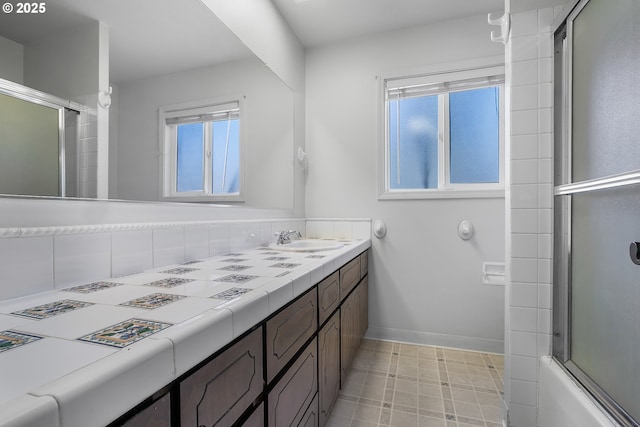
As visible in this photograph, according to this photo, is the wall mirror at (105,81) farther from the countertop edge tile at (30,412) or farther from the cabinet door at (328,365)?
the cabinet door at (328,365)

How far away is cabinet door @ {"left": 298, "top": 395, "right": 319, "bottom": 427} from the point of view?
3.42ft

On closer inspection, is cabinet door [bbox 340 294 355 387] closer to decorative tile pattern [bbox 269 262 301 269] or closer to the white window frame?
decorative tile pattern [bbox 269 262 301 269]

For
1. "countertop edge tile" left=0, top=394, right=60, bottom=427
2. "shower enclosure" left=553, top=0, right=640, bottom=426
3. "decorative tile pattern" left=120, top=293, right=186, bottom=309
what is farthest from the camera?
"shower enclosure" left=553, top=0, right=640, bottom=426

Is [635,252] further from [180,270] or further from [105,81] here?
[105,81]

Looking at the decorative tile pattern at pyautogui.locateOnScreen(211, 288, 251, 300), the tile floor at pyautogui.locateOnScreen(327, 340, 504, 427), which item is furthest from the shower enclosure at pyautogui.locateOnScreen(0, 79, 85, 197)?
the tile floor at pyautogui.locateOnScreen(327, 340, 504, 427)

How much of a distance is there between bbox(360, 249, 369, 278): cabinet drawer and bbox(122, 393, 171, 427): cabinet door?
1.72m

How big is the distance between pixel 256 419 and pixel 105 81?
1.07 m

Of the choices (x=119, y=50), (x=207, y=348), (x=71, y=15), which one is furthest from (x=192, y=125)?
(x=207, y=348)

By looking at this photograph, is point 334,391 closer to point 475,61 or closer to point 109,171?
point 109,171

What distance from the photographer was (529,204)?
4.21 feet

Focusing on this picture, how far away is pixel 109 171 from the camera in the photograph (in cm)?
Answer: 99

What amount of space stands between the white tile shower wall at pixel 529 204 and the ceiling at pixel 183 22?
104cm

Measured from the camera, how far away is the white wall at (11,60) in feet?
2.34

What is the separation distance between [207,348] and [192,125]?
1056mm
